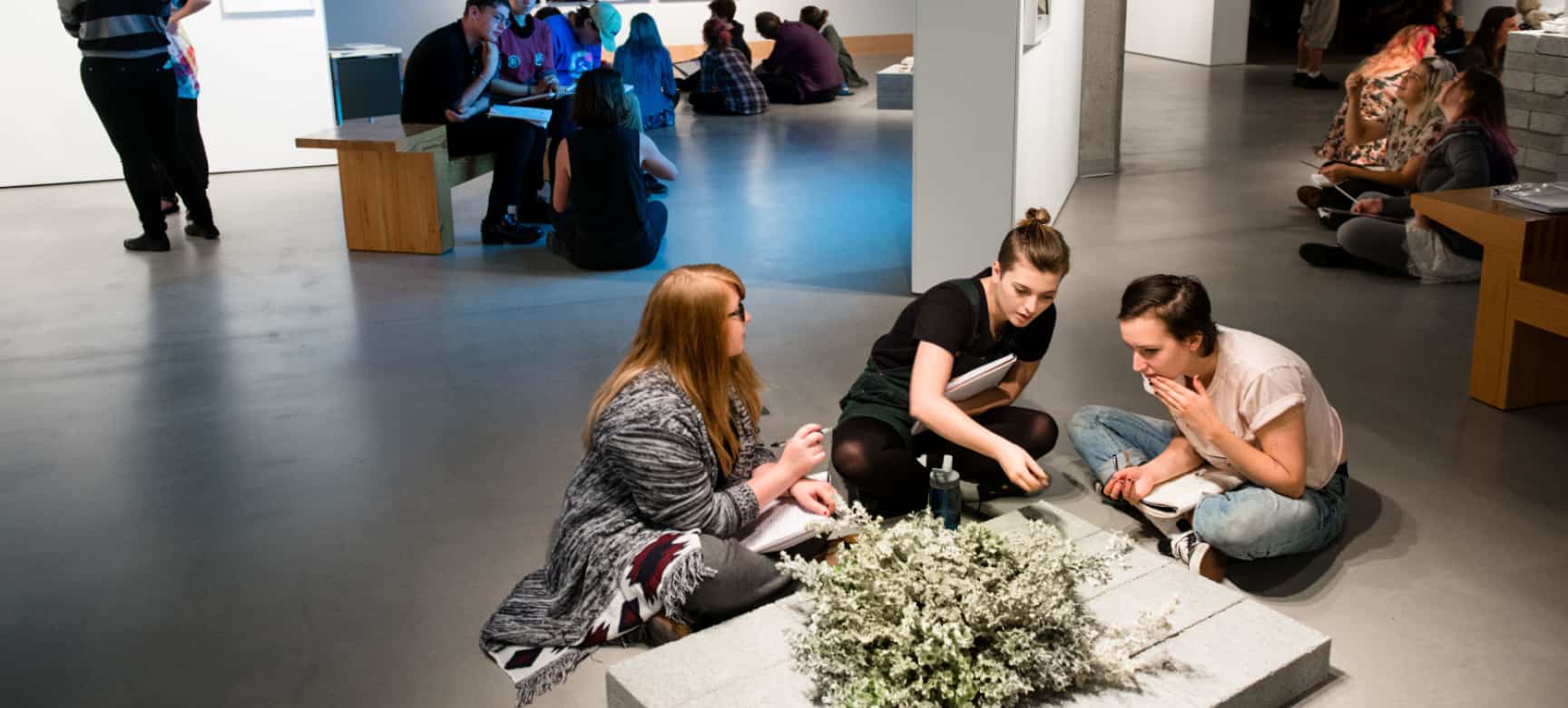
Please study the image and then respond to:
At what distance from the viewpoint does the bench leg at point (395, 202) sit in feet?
23.0

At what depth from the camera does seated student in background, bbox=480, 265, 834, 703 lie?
2.97 metres

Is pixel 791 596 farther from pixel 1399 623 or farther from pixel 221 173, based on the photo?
pixel 221 173

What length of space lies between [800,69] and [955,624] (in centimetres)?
1132

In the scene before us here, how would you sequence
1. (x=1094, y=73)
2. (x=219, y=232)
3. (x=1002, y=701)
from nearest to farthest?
(x=1002, y=701), (x=219, y=232), (x=1094, y=73)

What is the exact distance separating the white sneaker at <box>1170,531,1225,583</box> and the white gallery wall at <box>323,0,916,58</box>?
10.9 meters

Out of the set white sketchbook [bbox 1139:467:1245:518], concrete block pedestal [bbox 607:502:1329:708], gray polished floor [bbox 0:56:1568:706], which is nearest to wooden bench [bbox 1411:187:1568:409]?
gray polished floor [bbox 0:56:1568:706]

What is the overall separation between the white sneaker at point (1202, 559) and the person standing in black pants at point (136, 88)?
5955 millimetres

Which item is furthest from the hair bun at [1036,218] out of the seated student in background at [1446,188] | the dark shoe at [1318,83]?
the dark shoe at [1318,83]

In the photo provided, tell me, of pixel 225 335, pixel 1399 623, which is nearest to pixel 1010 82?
pixel 1399 623

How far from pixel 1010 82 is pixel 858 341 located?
4.18ft

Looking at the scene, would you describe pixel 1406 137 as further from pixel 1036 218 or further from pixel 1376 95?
pixel 1036 218

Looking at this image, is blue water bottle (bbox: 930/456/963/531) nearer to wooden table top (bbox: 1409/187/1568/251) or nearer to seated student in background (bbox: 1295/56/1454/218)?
wooden table top (bbox: 1409/187/1568/251)

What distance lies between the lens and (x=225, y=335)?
573 cm

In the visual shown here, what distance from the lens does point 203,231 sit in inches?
298
